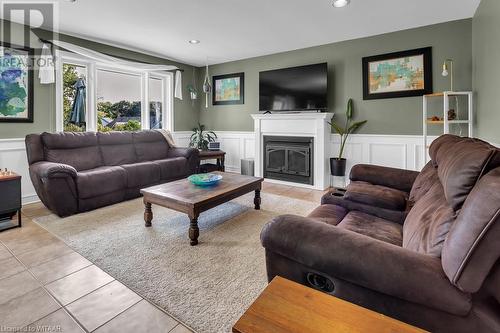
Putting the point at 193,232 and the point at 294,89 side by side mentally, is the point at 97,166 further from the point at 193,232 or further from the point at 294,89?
the point at 294,89

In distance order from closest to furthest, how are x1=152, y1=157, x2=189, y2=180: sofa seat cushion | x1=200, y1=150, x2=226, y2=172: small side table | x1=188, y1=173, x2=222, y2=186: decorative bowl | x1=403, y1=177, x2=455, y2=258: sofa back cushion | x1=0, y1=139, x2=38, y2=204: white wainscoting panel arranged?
x1=403, y1=177, x2=455, y2=258: sofa back cushion
x1=188, y1=173, x2=222, y2=186: decorative bowl
x1=0, y1=139, x2=38, y2=204: white wainscoting panel
x1=152, y1=157, x2=189, y2=180: sofa seat cushion
x1=200, y1=150, x2=226, y2=172: small side table

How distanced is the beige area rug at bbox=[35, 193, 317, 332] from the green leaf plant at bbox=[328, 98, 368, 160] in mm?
1623

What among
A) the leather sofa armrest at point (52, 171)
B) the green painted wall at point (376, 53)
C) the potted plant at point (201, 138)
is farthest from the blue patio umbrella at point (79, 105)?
the green painted wall at point (376, 53)

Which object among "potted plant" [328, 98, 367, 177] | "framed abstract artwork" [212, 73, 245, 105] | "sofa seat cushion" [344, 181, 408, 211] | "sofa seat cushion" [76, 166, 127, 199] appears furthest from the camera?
"framed abstract artwork" [212, 73, 245, 105]

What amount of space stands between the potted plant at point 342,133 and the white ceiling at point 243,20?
1.20 m

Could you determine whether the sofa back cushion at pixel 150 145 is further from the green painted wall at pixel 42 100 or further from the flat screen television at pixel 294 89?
the flat screen television at pixel 294 89

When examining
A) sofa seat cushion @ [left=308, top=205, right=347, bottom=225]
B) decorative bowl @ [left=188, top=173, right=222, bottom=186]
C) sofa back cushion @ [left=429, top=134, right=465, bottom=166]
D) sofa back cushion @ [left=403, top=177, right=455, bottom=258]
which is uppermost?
sofa back cushion @ [left=429, top=134, right=465, bottom=166]

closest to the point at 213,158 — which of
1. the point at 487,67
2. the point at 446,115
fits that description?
the point at 446,115

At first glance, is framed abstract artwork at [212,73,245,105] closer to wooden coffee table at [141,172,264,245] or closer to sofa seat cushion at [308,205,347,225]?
wooden coffee table at [141,172,264,245]

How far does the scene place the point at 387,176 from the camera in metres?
2.53

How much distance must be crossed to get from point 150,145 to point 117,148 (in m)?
0.57

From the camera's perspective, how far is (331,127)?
460cm

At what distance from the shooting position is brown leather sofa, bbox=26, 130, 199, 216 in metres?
3.09

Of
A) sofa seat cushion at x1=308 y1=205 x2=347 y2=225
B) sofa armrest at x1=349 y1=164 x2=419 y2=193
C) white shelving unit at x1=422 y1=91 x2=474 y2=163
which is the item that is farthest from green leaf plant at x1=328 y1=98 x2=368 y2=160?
sofa seat cushion at x1=308 y1=205 x2=347 y2=225
